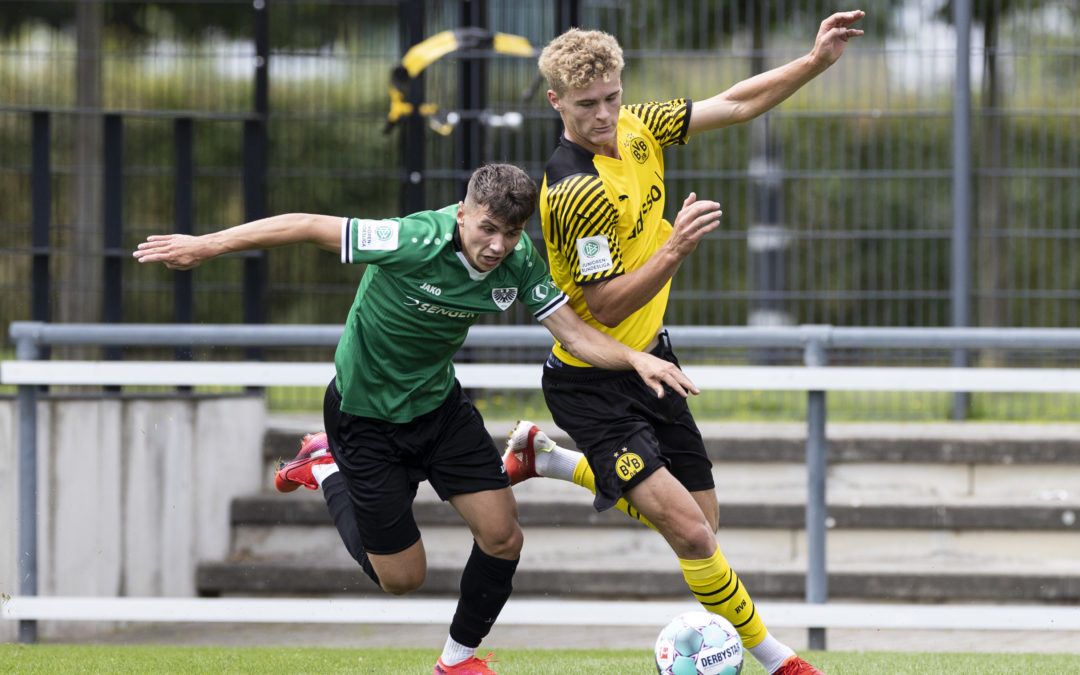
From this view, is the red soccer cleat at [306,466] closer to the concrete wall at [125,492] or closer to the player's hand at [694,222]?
the concrete wall at [125,492]

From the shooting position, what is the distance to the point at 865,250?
8.61 m

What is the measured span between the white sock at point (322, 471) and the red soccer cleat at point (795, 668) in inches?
74.4

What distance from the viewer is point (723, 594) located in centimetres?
451

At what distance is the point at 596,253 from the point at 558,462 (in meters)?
1.19

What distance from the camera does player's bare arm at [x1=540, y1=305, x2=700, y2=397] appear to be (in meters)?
4.39

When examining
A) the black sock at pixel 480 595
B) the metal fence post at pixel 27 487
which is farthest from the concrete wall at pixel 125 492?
the black sock at pixel 480 595

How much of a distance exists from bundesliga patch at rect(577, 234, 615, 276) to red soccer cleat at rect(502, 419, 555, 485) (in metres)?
1.07

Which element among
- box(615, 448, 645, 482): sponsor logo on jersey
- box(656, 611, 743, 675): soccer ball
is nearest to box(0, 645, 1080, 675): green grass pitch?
box(656, 611, 743, 675): soccer ball

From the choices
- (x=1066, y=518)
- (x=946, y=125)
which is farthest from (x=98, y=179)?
(x=1066, y=518)

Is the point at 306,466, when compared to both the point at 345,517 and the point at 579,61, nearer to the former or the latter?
the point at 345,517

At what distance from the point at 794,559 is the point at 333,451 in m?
2.87

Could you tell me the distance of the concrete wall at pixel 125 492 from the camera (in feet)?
21.0

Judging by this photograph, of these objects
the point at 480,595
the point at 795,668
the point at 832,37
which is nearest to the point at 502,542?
the point at 480,595

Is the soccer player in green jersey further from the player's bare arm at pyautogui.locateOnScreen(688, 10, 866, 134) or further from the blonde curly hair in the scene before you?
the player's bare arm at pyautogui.locateOnScreen(688, 10, 866, 134)
